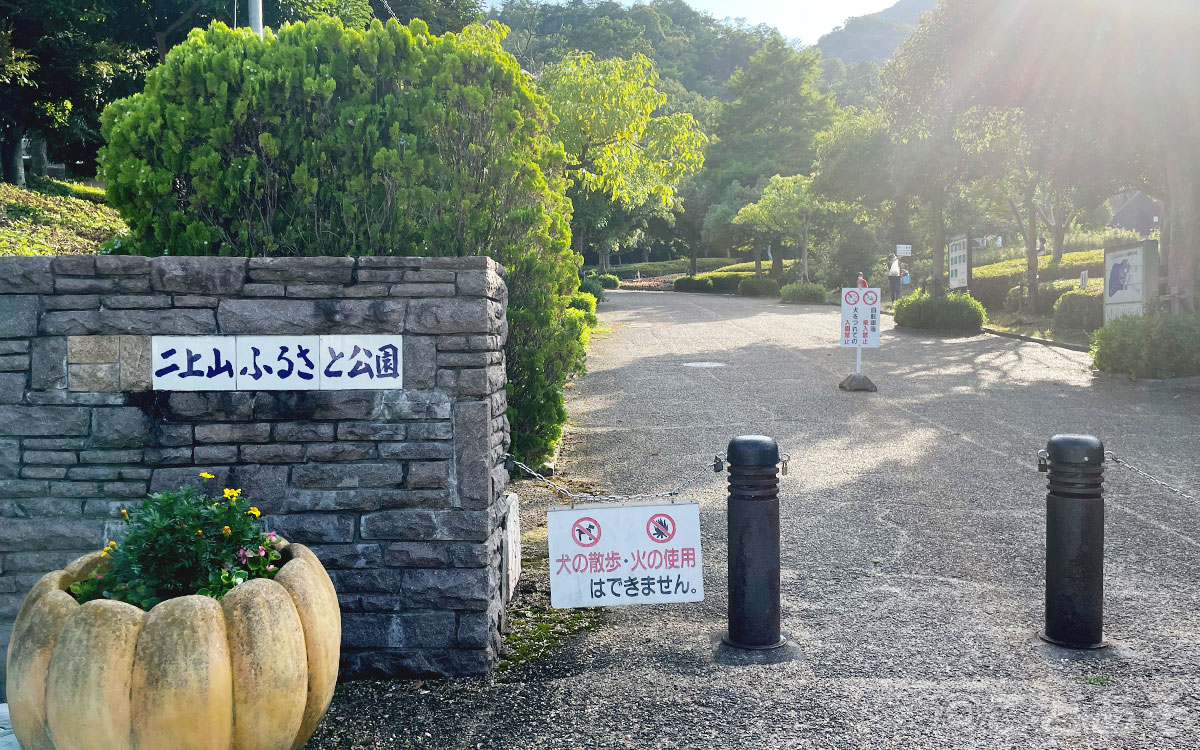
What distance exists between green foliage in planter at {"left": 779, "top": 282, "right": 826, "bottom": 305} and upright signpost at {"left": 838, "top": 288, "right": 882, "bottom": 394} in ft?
69.0

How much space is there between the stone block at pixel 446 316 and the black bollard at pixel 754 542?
1246 millimetres

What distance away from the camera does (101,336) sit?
12.7 feet

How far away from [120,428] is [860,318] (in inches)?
404

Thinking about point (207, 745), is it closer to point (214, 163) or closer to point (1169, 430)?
point (214, 163)

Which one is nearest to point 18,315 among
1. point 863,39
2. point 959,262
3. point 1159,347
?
point 1159,347

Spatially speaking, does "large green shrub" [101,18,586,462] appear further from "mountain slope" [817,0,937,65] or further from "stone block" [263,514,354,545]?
"mountain slope" [817,0,937,65]

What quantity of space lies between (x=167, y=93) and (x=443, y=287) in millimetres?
2163

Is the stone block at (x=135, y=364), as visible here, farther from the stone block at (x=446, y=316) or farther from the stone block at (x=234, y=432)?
the stone block at (x=446, y=316)

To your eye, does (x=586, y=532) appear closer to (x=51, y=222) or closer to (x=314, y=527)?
(x=314, y=527)

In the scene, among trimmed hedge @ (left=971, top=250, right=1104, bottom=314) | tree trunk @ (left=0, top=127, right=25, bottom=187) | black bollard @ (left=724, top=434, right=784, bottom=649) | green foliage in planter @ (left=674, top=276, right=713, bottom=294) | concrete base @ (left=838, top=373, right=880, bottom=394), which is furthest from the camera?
green foliage in planter @ (left=674, top=276, right=713, bottom=294)

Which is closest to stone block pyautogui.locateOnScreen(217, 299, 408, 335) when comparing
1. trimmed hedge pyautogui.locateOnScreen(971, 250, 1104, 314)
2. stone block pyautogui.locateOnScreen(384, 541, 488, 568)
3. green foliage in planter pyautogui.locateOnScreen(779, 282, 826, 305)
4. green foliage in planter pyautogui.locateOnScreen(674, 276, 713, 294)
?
stone block pyautogui.locateOnScreen(384, 541, 488, 568)

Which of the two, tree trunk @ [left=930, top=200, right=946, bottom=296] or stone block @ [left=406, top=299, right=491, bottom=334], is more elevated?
tree trunk @ [left=930, top=200, right=946, bottom=296]

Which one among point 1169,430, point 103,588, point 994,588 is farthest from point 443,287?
point 1169,430

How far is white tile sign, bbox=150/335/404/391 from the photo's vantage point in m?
3.91
